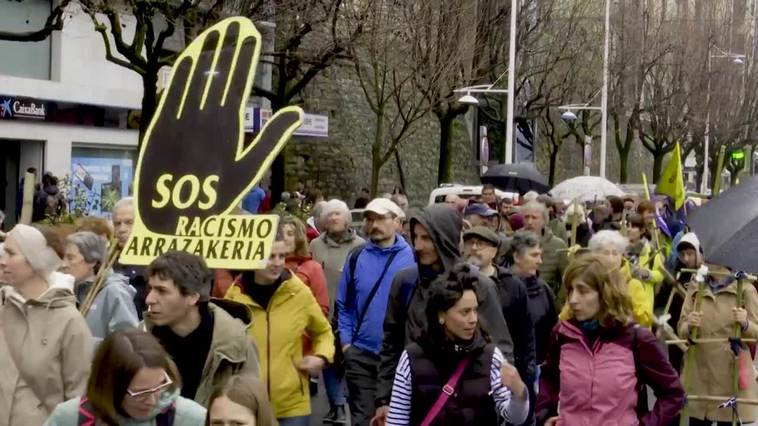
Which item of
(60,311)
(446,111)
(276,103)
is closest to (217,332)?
(60,311)

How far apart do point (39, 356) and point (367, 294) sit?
2.82 m

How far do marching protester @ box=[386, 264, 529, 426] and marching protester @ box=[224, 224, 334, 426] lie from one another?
1.28 m

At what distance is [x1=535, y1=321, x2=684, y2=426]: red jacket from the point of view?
578cm

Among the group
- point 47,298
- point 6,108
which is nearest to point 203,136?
point 47,298

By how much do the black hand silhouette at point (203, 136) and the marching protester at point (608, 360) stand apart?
Answer: 158 cm

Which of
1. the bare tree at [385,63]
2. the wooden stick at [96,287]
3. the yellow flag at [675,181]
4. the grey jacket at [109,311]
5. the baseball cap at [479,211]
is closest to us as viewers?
the wooden stick at [96,287]

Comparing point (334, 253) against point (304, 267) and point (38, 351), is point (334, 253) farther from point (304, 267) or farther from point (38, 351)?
point (38, 351)

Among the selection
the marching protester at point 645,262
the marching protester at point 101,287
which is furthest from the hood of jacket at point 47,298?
the marching protester at point 645,262

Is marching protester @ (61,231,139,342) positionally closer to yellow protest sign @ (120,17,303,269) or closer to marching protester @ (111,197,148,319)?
yellow protest sign @ (120,17,303,269)

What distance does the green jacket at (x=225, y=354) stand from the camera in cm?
522

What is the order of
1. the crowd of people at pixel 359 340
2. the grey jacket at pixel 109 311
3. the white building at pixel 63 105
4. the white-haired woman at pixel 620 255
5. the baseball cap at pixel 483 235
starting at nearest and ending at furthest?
the crowd of people at pixel 359 340, the grey jacket at pixel 109 311, the baseball cap at pixel 483 235, the white-haired woman at pixel 620 255, the white building at pixel 63 105

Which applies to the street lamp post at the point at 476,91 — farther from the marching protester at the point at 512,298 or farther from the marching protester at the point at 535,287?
the marching protester at the point at 512,298

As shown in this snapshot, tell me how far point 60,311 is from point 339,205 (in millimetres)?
4888

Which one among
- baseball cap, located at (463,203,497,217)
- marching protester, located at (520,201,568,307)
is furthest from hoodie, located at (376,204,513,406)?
baseball cap, located at (463,203,497,217)
